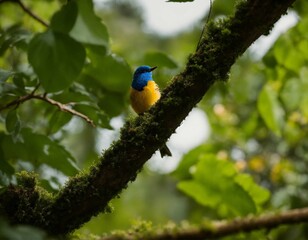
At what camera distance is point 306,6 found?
11.1 ft

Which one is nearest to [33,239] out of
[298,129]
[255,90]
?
[298,129]

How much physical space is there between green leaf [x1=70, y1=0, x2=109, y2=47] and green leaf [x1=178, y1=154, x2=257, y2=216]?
1.46m

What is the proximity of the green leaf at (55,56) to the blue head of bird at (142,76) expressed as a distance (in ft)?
6.08

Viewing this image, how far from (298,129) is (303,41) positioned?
1.86 meters

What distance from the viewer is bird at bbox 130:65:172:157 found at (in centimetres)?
292

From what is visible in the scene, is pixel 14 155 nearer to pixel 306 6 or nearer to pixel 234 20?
pixel 234 20

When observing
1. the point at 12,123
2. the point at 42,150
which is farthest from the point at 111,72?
the point at 12,123

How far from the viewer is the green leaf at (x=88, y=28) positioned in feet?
3.97

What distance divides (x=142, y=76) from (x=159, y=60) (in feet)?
2.03

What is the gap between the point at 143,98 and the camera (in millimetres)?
2939

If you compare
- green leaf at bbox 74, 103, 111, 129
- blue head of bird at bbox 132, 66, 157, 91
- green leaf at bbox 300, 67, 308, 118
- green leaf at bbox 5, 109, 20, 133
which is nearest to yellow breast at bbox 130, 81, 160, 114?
blue head of bird at bbox 132, 66, 157, 91

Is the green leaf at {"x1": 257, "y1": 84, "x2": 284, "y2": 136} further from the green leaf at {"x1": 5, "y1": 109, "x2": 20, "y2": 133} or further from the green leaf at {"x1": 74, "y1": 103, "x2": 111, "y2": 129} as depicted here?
the green leaf at {"x1": 5, "y1": 109, "x2": 20, "y2": 133}

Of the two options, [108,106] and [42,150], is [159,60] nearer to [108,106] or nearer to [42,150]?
[108,106]

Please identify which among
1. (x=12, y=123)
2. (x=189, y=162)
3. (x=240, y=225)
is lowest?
(x=240, y=225)
